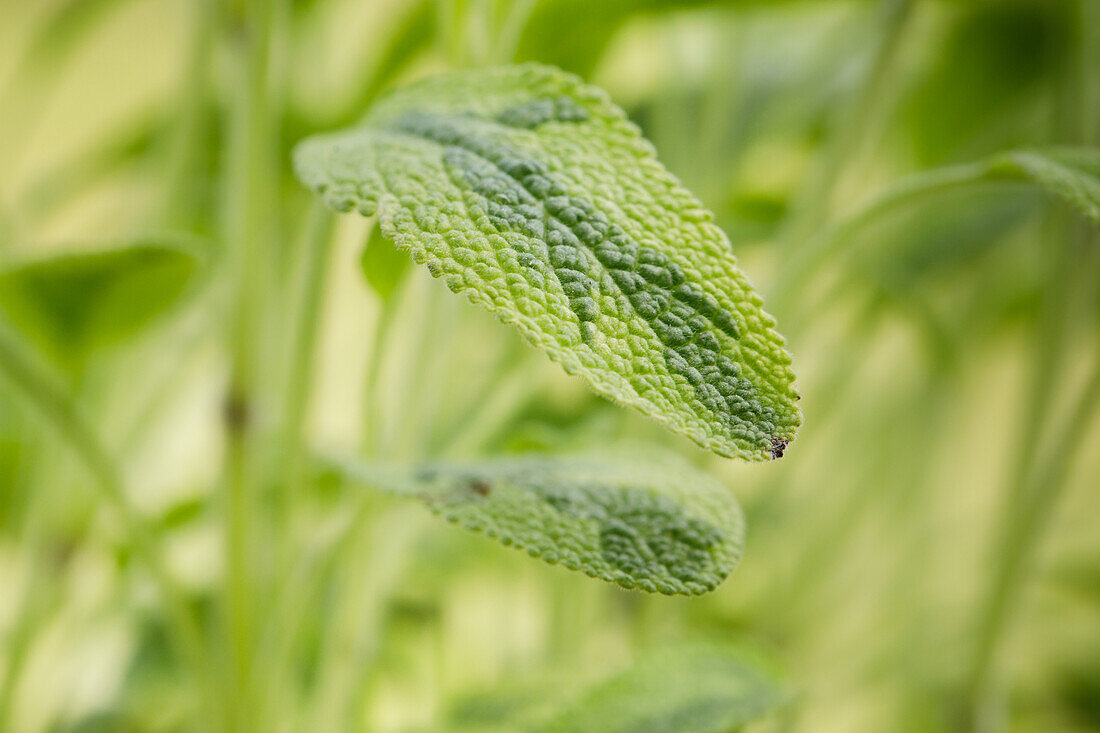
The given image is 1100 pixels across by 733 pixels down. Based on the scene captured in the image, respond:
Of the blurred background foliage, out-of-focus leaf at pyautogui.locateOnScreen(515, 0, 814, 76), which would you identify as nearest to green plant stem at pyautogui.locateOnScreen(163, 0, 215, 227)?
the blurred background foliage

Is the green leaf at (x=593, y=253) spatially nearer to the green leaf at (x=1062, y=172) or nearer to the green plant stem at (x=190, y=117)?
the green leaf at (x=1062, y=172)

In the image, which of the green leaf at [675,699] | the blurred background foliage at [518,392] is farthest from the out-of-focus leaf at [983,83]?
the green leaf at [675,699]

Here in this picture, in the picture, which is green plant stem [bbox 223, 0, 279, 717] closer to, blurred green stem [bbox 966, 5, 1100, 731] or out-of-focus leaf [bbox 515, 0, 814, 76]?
out-of-focus leaf [bbox 515, 0, 814, 76]

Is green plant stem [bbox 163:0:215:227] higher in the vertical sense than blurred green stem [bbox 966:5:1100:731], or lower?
higher

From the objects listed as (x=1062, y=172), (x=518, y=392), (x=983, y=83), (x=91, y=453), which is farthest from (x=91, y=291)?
(x=983, y=83)

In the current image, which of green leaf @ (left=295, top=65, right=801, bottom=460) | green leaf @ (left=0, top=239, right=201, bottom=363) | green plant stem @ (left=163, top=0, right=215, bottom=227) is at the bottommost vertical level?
green leaf @ (left=295, top=65, right=801, bottom=460)
